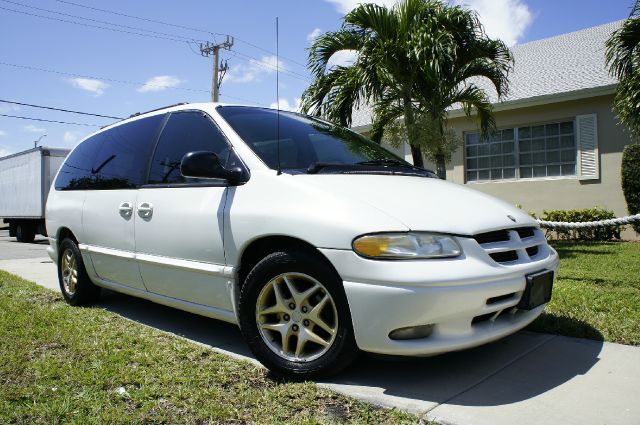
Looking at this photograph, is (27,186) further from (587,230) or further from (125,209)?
(587,230)

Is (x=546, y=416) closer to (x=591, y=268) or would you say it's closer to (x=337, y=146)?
(x=337, y=146)

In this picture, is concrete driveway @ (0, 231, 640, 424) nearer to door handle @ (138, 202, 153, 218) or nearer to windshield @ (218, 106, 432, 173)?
door handle @ (138, 202, 153, 218)

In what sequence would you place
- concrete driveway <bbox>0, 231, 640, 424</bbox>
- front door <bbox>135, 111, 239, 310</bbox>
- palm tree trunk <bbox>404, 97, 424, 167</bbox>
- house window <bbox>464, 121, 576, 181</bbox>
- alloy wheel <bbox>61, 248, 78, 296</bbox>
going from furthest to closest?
house window <bbox>464, 121, 576, 181</bbox> < palm tree trunk <bbox>404, 97, 424, 167</bbox> < alloy wheel <bbox>61, 248, 78, 296</bbox> < front door <bbox>135, 111, 239, 310</bbox> < concrete driveway <bbox>0, 231, 640, 424</bbox>

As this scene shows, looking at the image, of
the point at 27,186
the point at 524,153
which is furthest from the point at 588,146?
the point at 27,186

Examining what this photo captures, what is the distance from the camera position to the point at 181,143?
3984 millimetres

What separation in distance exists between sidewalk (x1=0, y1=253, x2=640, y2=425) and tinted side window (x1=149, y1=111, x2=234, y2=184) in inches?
50.5

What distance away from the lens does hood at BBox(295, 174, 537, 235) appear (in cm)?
279

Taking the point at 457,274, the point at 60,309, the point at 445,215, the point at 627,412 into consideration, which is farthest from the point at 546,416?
the point at 60,309

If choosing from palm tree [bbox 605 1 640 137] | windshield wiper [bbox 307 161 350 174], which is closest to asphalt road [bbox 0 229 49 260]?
windshield wiper [bbox 307 161 350 174]

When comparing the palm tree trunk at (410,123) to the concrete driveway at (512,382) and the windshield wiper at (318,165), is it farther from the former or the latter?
the windshield wiper at (318,165)

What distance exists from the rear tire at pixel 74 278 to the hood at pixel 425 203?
2994 mm

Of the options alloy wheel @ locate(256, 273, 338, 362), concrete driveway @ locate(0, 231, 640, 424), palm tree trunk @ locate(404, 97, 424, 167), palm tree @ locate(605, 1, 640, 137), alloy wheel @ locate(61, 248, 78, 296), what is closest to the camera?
concrete driveway @ locate(0, 231, 640, 424)

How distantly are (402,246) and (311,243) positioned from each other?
493mm

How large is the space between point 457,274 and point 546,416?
0.79 metres
